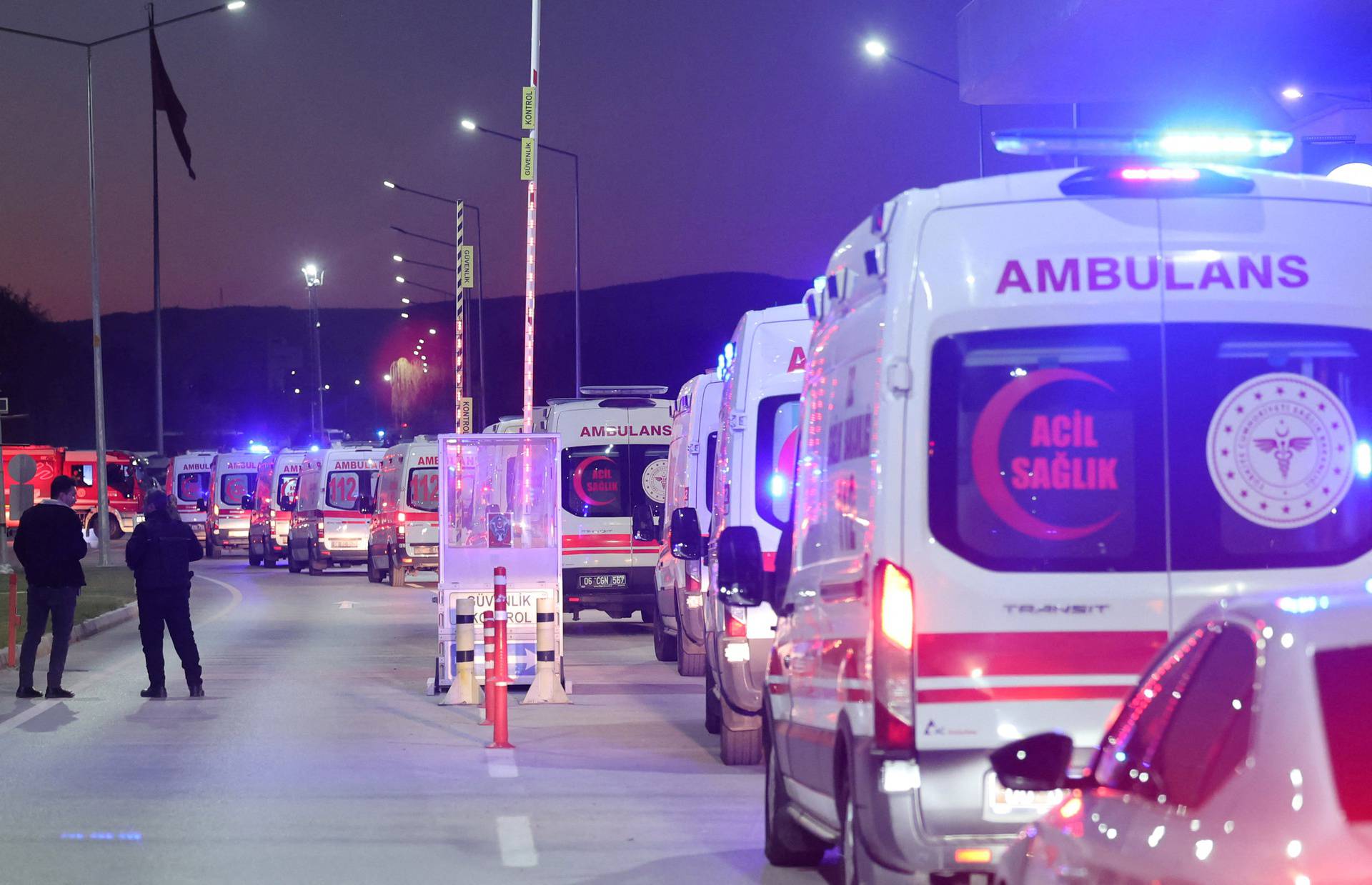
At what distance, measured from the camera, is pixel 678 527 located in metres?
13.9

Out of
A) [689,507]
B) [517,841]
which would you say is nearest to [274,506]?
[689,507]

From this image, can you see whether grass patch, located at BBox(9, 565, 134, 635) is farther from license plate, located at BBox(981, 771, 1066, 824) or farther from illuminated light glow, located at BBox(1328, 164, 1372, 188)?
license plate, located at BBox(981, 771, 1066, 824)

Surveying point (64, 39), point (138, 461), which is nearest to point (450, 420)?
point (138, 461)

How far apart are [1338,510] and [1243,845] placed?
337 cm

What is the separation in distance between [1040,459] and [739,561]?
251 cm

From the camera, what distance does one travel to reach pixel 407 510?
36.4 m

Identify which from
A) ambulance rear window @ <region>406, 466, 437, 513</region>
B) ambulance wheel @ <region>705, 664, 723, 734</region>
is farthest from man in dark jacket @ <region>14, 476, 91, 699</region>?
ambulance rear window @ <region>406, 466, 437, 513</region>

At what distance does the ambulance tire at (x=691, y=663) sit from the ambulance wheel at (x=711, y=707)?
431 cm

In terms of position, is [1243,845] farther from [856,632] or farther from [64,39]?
[64,39]

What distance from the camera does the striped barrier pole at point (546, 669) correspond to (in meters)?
16.6

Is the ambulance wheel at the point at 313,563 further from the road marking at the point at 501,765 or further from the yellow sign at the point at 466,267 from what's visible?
the road marking at the point at 501,765

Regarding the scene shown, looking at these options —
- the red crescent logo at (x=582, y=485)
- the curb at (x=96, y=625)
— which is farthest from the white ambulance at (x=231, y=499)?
the red crescent logo at (x=582, y=485)

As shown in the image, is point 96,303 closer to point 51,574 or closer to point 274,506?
point 274,506

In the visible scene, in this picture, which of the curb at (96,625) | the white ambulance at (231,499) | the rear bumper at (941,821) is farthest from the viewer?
the white ambulance at (231,499)
